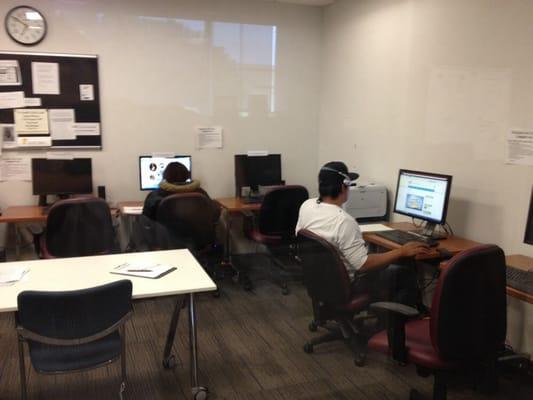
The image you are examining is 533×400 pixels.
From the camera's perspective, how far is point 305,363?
2979 millimetres

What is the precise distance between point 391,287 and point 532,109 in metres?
A: 1.39

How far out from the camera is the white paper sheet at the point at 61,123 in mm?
4367

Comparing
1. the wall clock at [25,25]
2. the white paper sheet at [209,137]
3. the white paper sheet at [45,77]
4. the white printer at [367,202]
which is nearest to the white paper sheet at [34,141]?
the white paper sheet at [45,77]

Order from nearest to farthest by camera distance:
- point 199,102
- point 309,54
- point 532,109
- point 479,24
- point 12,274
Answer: point 12,274 → point 532,109 → point 479,24 → point 199,102 → point 309,54

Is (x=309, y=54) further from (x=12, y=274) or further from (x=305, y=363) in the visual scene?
(x=12, y=274)

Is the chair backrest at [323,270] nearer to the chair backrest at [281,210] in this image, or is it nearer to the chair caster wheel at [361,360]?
the chair caster wheel at [361,360]

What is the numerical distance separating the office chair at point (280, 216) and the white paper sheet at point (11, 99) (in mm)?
2418

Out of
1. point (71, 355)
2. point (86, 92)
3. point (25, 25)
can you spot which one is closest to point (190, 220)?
point (86, 92)

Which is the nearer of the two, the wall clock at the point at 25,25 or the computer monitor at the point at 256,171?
the wall clock at the point at 25,25

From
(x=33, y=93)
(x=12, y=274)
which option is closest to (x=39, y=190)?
(x=33, y=93)

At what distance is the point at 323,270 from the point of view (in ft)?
9.07

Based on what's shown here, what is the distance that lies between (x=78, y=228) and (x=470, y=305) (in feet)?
9.14

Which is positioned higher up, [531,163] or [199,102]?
[199,102]

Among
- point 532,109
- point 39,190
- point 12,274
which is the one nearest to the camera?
point 12,274
